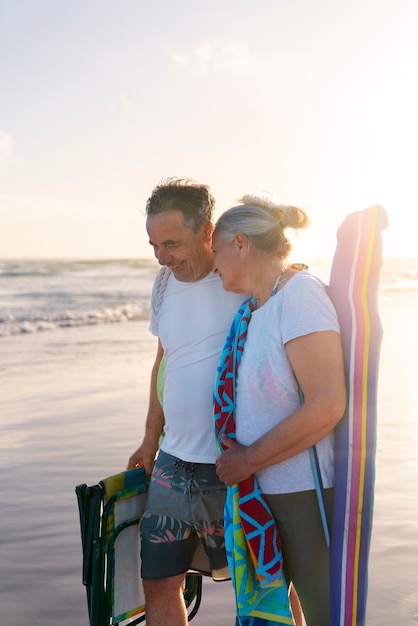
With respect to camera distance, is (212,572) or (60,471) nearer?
Result: (212,572)

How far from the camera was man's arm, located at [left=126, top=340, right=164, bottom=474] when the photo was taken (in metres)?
3.00

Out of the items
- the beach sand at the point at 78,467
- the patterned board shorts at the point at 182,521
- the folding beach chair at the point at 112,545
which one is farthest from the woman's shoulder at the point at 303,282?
the beach sand at the point at 78,467

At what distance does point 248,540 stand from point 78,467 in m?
3.30

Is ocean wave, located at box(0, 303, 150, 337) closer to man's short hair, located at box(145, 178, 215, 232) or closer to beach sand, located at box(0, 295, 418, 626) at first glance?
beach sand, located at box(0, 295, 418, 626)

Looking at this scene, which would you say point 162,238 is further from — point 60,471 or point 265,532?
point 60,471

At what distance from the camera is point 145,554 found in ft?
8.83

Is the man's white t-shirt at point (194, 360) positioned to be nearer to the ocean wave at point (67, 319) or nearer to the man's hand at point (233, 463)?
the man's hand at point (233, 463)

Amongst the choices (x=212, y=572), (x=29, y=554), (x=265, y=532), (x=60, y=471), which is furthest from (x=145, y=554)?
(x=60, y=471)

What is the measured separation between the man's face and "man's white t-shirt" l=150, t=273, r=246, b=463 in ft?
0.20

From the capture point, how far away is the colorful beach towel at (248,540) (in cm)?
232

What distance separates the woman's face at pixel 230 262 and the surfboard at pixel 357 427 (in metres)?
0.34

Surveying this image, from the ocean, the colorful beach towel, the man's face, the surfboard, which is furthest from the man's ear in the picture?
the ocean

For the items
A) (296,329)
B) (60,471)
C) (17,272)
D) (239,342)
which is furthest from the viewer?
(17,272)

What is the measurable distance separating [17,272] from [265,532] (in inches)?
1334
